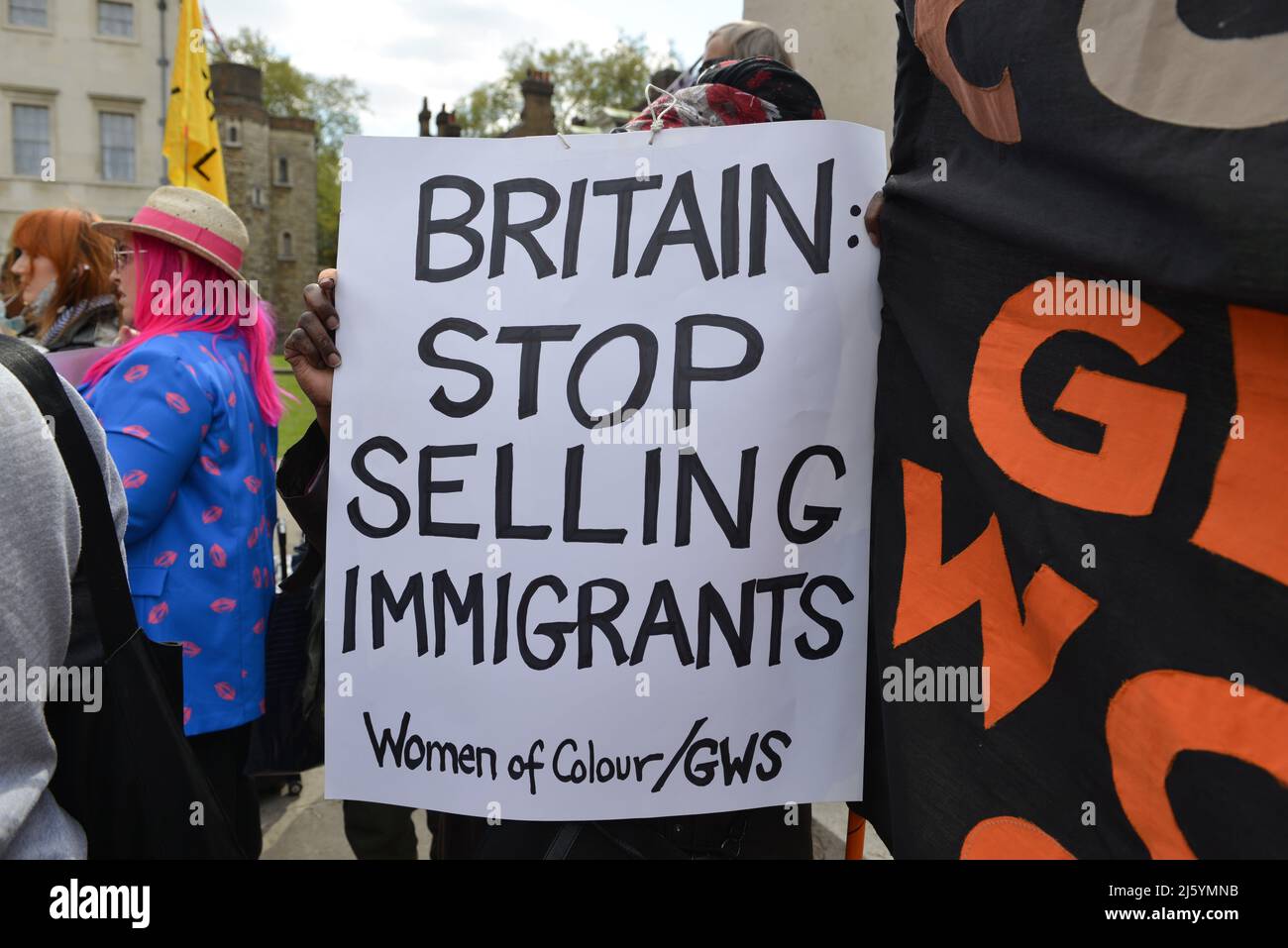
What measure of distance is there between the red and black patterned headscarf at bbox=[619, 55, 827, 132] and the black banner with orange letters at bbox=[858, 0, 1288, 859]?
0.26 metres

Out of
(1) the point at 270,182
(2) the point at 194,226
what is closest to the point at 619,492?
(2) the point at 194,226

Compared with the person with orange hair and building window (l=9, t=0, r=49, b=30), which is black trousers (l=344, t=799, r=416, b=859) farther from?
building window (l=9, t=0, r=49, b=30)

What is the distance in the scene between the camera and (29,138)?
2336 cm

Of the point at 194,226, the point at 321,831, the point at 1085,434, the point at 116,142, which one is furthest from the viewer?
the point at 116,142

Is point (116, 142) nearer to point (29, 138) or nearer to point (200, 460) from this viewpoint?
point (29, 138)

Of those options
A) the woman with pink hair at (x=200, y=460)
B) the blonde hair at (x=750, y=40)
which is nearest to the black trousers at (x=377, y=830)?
the woman with pink hair at (x=200, y=460)

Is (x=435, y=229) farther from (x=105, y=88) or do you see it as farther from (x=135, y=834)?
(x=105, y=88)

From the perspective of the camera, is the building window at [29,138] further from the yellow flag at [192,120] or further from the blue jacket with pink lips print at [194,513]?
the blue jacket with pink lips print at [194,513]

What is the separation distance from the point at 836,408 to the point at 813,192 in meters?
0.36

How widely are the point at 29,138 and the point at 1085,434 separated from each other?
28.7 meters

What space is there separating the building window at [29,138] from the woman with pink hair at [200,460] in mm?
25855
